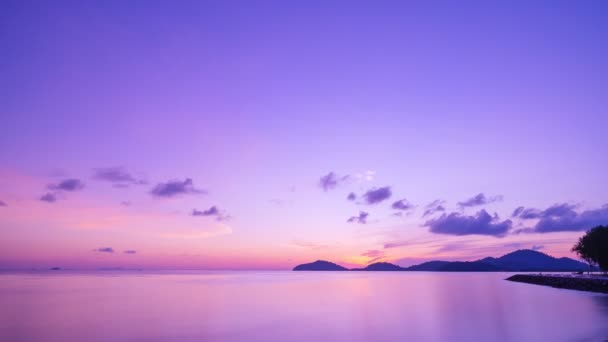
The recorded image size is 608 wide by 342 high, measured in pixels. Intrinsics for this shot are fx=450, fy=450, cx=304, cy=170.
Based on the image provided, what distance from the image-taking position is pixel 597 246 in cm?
7325

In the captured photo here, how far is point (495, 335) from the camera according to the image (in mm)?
30109

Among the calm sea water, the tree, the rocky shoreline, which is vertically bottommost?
the calm sea water

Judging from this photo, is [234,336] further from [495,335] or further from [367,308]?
[367,308]

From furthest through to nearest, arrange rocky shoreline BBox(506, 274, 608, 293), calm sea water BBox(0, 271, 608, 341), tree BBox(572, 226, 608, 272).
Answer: tree BBox(572, 226, 608, 272) → rocky shoreline BBox(506, 274, 608, 293) → calm sea water BBox(0, 271, 608, 341)

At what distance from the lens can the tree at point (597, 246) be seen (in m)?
72.4

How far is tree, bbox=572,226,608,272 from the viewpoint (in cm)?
7242

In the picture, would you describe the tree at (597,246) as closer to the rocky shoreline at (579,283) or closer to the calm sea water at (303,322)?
the rocky shoreline at (579,283)

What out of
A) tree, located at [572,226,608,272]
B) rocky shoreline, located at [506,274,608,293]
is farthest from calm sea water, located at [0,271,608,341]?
tree, located at [572,226,608,272]

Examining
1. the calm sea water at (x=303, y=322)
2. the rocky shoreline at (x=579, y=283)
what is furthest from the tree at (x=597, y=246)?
the calm sea water at (x=303, y=322)

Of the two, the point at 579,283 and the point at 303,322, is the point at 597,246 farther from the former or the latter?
the point at 303,322

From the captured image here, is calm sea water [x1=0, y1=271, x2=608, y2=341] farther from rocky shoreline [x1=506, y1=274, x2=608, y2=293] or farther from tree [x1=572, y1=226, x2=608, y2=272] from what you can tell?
tree [x1=572, y1=226, x2=608, y2=272]

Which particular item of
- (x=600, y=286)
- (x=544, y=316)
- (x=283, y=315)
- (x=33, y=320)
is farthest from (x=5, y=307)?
(x=600, y=286)

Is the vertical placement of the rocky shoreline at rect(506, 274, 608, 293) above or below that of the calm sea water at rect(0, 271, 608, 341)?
above

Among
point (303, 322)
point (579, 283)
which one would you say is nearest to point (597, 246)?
point (579, 283)
